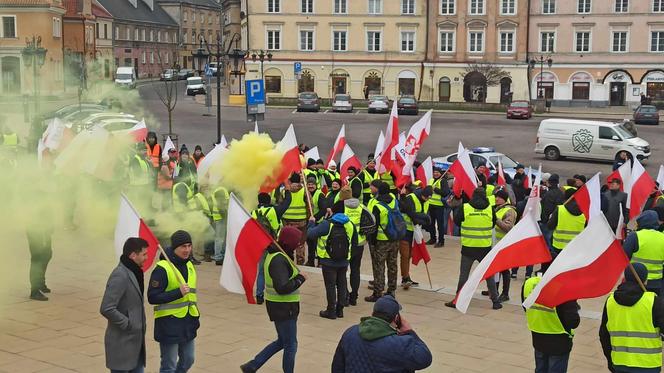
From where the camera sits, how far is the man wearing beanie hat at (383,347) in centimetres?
605

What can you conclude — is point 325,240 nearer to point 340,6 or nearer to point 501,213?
point 501,213

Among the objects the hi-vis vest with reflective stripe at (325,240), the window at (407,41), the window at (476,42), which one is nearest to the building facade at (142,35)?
the window at (407,41)

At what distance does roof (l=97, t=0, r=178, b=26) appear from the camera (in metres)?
98.1

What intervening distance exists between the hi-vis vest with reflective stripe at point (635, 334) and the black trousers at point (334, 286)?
4.72 metres

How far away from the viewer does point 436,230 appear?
18.9m

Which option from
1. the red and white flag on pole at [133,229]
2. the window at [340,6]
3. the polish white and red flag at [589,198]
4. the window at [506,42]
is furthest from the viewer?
the window at [340,6]

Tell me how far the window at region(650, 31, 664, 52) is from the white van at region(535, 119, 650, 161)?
34.8 m

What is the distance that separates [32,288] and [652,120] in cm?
4568

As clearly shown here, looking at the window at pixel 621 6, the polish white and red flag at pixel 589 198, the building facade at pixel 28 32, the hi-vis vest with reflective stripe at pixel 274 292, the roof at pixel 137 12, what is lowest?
the hi-vis vest with reflective stripe at pixel 274 292

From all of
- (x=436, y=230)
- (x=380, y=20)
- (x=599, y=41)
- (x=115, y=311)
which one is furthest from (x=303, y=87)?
(x=115, y=311)

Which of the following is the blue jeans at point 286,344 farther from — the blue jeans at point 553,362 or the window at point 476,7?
the window at point 476,7

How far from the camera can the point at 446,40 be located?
7125 centimetres

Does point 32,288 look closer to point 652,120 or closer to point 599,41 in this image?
point 652,120

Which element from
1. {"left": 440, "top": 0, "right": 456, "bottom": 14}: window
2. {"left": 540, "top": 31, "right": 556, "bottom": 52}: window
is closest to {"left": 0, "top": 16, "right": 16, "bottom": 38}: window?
{"left": 440, "top": 0, "right": 456, "bottom": 14}: window
